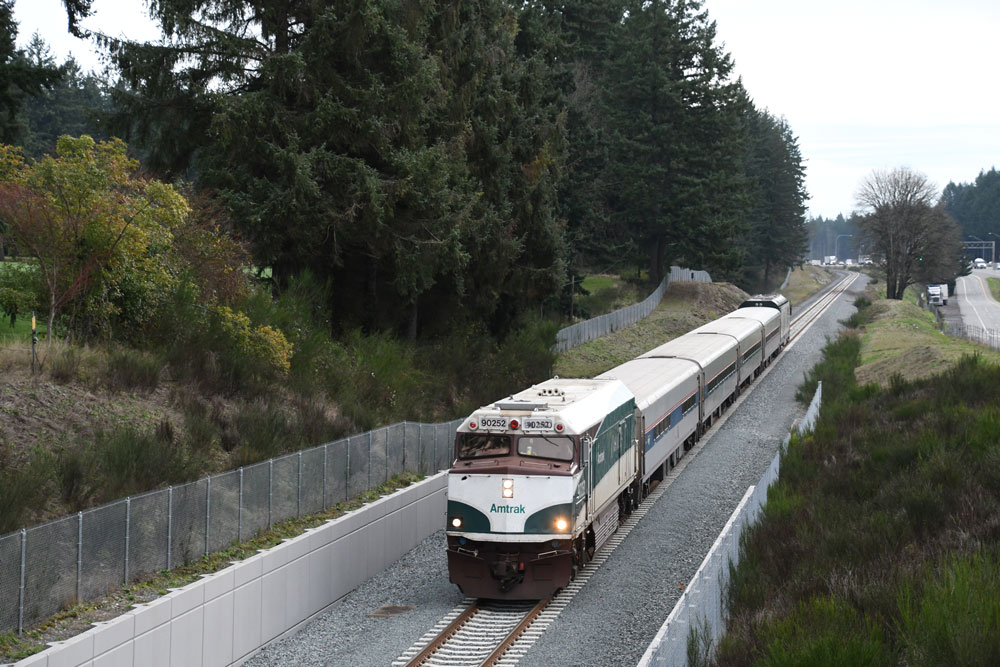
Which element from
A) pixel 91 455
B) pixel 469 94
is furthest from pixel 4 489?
pixel 469 94

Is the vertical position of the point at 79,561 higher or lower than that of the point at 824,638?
lower

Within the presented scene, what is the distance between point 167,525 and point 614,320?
44.2 m

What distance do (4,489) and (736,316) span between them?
43.0 metres

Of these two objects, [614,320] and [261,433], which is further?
[614,320]

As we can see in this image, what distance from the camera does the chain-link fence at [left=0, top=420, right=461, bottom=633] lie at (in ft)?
43.8

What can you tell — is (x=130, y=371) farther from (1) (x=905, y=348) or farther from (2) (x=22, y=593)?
(1) (x=905, y=348)

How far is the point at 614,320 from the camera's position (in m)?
58.5

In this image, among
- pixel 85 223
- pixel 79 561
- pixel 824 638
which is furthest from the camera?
pixel 85 223

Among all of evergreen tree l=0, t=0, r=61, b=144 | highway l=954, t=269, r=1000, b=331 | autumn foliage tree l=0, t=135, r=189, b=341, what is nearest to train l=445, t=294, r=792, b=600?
autumn foliage tree l=0, t=135, r=189, b=341

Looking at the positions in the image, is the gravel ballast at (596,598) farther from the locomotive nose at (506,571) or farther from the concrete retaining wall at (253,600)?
the locomotive nose at (506,571)

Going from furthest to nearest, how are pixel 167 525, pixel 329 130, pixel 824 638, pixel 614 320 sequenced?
pixel 614 320 → pixel 329 130 → pixel 167 525 → pixel 824 638

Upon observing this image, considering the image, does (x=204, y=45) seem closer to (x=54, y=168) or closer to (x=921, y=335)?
(x=54, y=168)

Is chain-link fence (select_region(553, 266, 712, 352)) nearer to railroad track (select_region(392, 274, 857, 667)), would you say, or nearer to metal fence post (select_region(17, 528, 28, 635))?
railroad track (select_region(392, 274, 857, 667))

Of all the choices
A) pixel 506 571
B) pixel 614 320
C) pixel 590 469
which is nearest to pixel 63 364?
pixel 506 571
